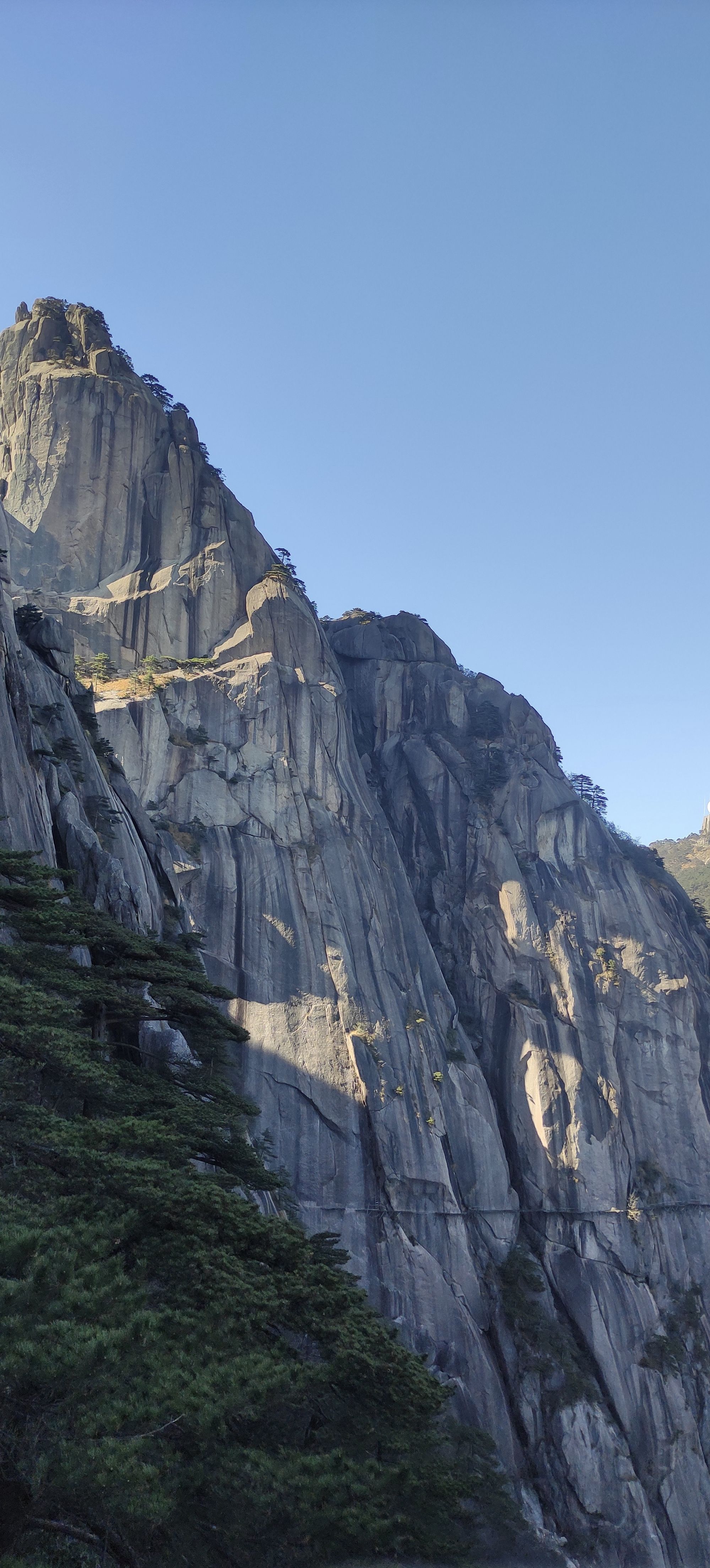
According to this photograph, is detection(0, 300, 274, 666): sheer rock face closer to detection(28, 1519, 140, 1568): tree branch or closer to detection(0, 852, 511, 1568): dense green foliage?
detection(0, 852, 511, 1568): dense green foliage

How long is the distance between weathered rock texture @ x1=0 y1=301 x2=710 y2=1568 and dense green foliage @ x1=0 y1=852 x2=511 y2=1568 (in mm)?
13136

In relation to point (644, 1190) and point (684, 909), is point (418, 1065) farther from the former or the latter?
point (684, 909)

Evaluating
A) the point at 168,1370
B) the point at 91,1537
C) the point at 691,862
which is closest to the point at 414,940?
the point at 168,1370

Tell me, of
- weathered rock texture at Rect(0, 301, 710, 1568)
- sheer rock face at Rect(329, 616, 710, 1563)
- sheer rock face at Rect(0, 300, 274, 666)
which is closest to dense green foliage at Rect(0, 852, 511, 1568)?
weathered rock texture at Rect(0, 301, 710, 1568)

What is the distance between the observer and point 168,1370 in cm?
977

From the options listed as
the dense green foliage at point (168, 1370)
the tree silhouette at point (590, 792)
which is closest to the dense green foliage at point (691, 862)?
the tree silhouette at point (590, 792)

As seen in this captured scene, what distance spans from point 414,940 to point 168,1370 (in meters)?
41.5

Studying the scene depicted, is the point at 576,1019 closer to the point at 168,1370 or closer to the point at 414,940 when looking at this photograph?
the point at 414,940

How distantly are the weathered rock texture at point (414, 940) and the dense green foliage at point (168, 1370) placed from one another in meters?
13.1

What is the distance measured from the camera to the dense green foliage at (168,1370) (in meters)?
9.10

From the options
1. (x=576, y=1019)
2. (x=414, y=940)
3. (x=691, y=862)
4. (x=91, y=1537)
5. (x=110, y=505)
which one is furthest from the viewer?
(x=691, y=862)

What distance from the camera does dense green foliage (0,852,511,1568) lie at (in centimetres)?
910

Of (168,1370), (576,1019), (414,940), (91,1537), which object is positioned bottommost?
(91,1537)

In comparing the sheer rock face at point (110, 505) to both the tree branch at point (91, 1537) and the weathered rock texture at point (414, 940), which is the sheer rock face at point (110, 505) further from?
the tree branch at point (91, 1537)
